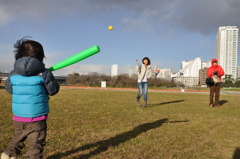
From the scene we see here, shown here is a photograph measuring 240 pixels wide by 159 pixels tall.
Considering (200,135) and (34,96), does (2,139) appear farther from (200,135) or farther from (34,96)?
(200,135)

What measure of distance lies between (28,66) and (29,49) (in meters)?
0.27

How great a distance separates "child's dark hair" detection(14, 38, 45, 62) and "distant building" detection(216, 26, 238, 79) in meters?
137

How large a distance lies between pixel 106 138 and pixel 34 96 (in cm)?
201

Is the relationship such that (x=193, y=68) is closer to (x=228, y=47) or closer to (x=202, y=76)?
(x=202, y=76)

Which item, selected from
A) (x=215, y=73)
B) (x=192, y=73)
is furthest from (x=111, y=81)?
(x=192, y=73)

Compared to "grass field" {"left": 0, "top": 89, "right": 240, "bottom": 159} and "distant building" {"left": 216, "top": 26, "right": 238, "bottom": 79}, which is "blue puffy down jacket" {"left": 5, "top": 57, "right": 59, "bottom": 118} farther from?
"distant building" {"left": 216, "top": 26, "right": 238, "bottom": 79}

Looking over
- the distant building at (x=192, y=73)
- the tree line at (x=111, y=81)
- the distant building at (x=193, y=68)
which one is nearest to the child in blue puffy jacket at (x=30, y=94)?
the tree line at (x=111, y=81)

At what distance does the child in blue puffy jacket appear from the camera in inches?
88.1

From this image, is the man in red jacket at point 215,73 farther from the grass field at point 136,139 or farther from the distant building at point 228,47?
the distant building at point 228,47

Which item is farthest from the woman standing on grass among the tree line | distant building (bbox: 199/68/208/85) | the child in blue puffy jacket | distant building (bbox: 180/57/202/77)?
distant building (bbox: 180/57/202/77)

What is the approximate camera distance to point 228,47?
120 meters

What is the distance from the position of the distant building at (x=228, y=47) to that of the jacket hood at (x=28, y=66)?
450 ft

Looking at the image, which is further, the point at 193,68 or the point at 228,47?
the point at 193,68

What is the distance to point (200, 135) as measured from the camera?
14.1 feet
